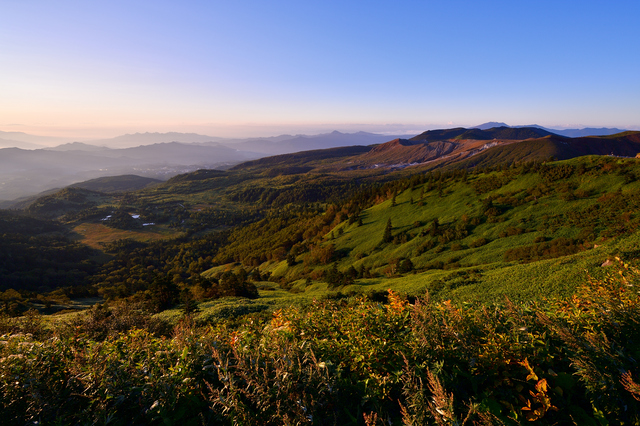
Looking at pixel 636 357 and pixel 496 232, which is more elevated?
pixel 636 357

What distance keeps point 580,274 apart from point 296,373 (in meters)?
21.7

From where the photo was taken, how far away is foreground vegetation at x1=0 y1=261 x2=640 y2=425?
3803 millimetres

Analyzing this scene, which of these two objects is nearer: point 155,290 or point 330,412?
point 330,412

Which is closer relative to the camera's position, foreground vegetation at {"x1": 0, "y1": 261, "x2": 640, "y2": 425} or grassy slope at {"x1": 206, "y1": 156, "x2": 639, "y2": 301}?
foreground vegetation at {"x1": 0, "y1": 261, "x2": 640, "y2": 425}

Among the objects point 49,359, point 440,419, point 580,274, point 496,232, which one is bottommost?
point 496,232

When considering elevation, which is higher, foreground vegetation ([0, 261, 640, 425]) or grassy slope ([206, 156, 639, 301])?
foreground vegetation ([0, 261, 640, 425])

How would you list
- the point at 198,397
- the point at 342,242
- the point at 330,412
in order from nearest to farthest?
the point at 330,412
the point at 198,397
the point at 342,242

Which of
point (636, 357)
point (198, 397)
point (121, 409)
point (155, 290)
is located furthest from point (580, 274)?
point (155, 290)

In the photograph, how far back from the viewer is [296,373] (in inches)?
175

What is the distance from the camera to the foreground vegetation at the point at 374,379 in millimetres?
3803

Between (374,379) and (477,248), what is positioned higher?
(374,379)

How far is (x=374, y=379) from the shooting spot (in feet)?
15.3

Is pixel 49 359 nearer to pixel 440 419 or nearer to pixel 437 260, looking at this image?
pixel 440 419

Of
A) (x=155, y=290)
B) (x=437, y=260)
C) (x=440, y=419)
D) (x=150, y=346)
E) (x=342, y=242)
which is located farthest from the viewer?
(x=342, y=242)
